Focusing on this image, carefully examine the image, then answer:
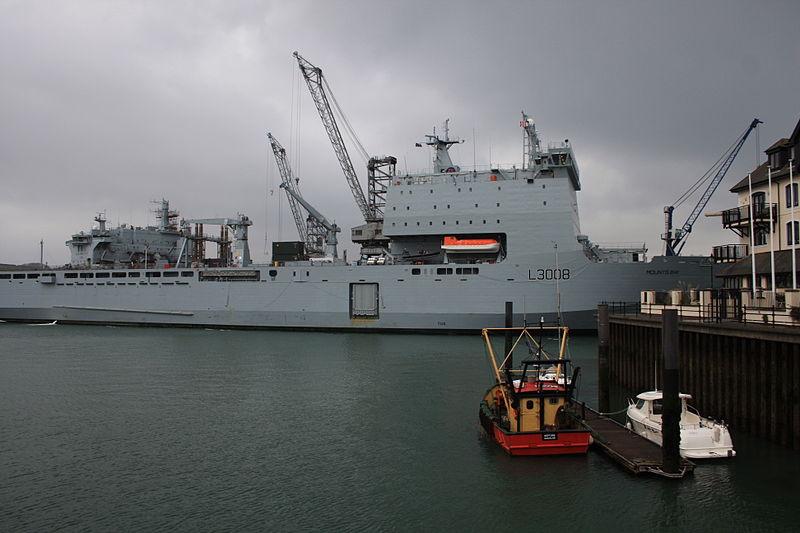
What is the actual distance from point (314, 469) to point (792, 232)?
14429 mm

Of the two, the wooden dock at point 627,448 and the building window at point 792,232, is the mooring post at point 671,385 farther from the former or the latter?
the building window at point 792,232

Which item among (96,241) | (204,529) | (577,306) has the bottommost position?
(204,529)

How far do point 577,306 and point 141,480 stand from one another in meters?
23.7

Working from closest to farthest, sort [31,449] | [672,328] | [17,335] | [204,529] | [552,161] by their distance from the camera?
[204,529], [672,328], [31,449], [552,161], [17,335]

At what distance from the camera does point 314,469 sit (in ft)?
33.6

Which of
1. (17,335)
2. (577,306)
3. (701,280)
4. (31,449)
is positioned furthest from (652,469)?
(17,335)

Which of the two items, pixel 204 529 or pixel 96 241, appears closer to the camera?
pixel 204 529

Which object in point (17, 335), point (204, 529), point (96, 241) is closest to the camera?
point (204, 529)

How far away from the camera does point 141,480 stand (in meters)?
9.77

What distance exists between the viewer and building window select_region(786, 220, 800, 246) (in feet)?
49.6

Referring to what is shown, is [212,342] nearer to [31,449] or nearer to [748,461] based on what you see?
[31,449]

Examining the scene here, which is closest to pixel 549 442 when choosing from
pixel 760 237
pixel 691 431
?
pixel 691 431

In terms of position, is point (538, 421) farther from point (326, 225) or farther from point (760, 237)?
point (326, 225)

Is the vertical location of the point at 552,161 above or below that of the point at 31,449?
above
